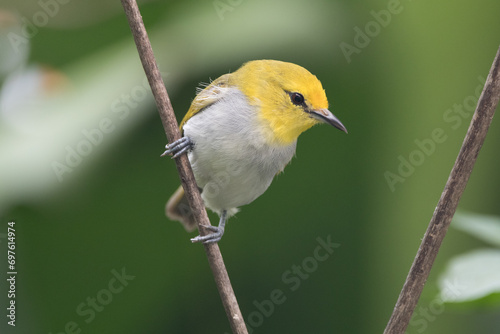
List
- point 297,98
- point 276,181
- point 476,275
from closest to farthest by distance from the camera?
1. point 476,275
2. point 297,98
3. point 276,181

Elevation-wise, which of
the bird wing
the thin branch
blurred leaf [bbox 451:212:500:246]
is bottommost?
blurred leaf [bbox 451:212:500:246]

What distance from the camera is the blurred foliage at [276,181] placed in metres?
2.48

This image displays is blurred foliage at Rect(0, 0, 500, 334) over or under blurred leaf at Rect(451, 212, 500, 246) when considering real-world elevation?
over

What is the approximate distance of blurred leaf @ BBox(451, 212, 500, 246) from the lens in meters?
1.57

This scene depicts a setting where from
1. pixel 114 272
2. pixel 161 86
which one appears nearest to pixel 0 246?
pixel 114 272

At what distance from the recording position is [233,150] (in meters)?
1.62

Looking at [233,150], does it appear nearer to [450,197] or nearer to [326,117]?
[326,117]

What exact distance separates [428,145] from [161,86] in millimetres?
2000

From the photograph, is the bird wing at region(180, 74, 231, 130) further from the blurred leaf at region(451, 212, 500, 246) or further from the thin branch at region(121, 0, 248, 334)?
the blurred leaf at region(451, 212, 500, 246)

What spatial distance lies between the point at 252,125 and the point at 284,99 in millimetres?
117

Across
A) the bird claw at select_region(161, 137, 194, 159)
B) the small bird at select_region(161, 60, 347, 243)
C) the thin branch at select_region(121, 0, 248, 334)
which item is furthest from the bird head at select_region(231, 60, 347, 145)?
the thin branch at select_region(121, 0, 248, 334)

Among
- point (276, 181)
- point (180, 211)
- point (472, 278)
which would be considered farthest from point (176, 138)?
point (276, 181)

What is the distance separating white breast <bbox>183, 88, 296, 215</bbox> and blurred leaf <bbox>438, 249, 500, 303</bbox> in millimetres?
573

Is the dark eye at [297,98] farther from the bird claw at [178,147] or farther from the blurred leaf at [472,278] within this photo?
the blurred leaf at [472,278]
